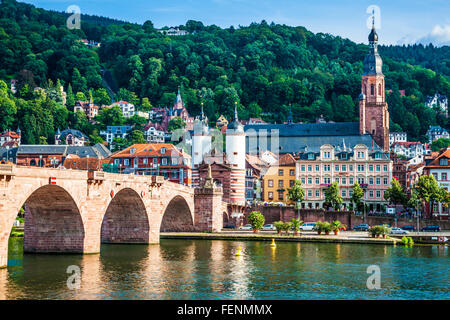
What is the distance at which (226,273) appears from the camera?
51219 millimetres

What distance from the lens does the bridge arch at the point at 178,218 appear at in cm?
8438

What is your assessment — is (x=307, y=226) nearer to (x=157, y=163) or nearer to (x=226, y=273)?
(x=157, y=163)

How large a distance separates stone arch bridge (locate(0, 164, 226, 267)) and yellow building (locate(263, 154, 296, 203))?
91.1 feet

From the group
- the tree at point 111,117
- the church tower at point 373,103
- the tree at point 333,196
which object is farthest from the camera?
the tree at point 111,117

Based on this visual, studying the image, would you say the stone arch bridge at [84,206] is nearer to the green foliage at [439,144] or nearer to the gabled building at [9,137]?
the gabled building at [9,137]

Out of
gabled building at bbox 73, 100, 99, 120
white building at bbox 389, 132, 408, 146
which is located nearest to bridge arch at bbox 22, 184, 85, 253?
gabled building at bbox 73, 100, 99, 120

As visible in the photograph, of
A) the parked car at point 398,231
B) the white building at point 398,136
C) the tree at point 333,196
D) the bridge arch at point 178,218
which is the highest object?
the white building at point 398,136

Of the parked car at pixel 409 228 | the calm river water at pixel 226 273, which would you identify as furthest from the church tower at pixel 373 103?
the calm river water at pixel 226 273

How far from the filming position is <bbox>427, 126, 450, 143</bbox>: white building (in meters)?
194

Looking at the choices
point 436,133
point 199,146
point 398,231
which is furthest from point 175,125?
point 398,231

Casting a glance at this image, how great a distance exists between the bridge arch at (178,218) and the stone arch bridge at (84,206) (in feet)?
0.53

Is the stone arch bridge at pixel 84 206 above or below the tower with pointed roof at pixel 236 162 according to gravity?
below

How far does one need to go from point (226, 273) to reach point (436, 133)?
6091 inches

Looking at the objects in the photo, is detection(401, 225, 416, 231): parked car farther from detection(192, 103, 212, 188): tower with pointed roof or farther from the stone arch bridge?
detection(192, 103, 212, 188): tower with pointed roof
